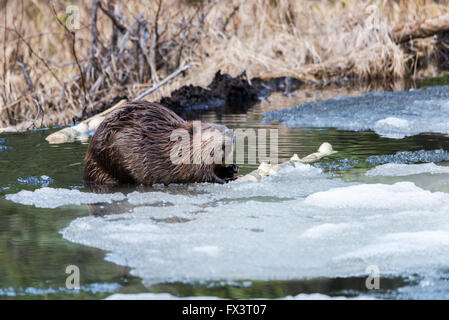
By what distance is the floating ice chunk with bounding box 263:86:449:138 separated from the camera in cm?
656

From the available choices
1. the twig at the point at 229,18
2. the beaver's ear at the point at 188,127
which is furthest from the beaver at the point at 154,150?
the twig at the point at 229,18

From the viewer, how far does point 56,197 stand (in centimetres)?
427

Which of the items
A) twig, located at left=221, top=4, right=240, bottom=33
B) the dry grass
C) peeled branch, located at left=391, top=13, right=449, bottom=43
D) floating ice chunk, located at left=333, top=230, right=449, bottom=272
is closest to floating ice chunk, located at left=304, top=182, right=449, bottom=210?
floating ice chunk, located at left=333, top=230, right=449, bottom=272

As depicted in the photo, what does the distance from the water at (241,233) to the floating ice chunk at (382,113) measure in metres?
1.40

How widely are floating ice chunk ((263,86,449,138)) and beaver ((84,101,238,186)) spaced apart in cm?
225

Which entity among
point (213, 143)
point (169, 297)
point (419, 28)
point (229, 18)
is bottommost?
point (169, 297)

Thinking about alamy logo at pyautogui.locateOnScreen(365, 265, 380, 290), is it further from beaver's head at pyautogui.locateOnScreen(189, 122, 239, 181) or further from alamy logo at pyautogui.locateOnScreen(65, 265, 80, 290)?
beaver's head at pyautogui.locateOnScreen(189, 122, 239, 181)

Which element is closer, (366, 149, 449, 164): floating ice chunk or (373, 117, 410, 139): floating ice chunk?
(366, 149, 449, 164): floating ice chunk

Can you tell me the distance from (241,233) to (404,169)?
5.70 ft

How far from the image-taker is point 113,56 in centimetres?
984

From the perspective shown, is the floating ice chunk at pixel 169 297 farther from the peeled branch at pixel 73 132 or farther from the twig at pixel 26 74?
the twig at pixel 26 74

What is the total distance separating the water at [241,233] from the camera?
2842mm

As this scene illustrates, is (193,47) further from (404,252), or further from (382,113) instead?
(404,252)

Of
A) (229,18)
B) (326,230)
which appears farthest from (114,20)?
(326,230)
